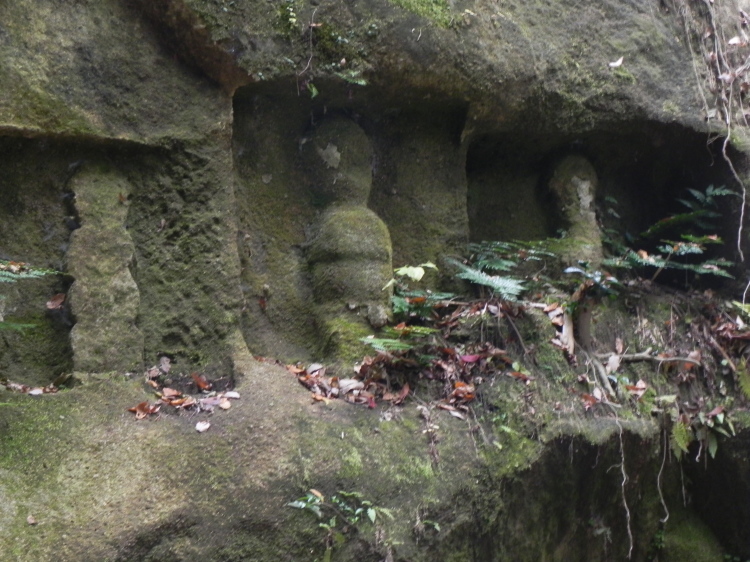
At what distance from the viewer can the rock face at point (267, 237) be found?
389 centimetres

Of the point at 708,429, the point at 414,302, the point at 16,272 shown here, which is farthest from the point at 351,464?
the point at 708,429

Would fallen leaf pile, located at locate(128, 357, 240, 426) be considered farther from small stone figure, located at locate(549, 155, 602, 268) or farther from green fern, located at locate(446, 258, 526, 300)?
small stone figure, located at locate(549, 155, 602, 268)

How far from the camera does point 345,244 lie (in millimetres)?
5629

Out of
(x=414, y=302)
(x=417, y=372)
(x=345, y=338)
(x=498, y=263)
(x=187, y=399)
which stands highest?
(x=498, y=263)

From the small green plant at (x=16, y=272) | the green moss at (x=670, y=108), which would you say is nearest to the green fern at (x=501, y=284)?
the green moss at (x=670, y=108)

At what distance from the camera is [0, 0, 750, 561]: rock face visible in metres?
3.89

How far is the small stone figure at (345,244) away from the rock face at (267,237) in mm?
18

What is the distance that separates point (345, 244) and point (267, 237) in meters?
0.64

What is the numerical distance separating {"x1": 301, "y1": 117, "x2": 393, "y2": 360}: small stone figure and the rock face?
0.02m

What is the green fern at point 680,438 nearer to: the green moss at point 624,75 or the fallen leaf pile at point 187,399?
the green moss at point 624,75

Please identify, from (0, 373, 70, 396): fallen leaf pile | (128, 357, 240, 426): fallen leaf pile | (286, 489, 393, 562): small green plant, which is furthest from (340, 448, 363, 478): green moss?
(0, 373, 70, 396): fallen leaf pile

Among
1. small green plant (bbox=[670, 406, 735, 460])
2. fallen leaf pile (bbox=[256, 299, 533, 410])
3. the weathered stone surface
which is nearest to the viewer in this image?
the weathered stone surface

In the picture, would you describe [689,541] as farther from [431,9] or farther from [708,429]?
[431,9]

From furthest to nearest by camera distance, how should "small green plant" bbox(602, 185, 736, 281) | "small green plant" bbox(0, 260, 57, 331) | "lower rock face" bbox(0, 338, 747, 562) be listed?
"small green plant" bbox(602, 185, 736, 281), "small green plant" bbox(0, 260, 57, 331), "lower rock face" bbox(0, 338, 747, 562)
